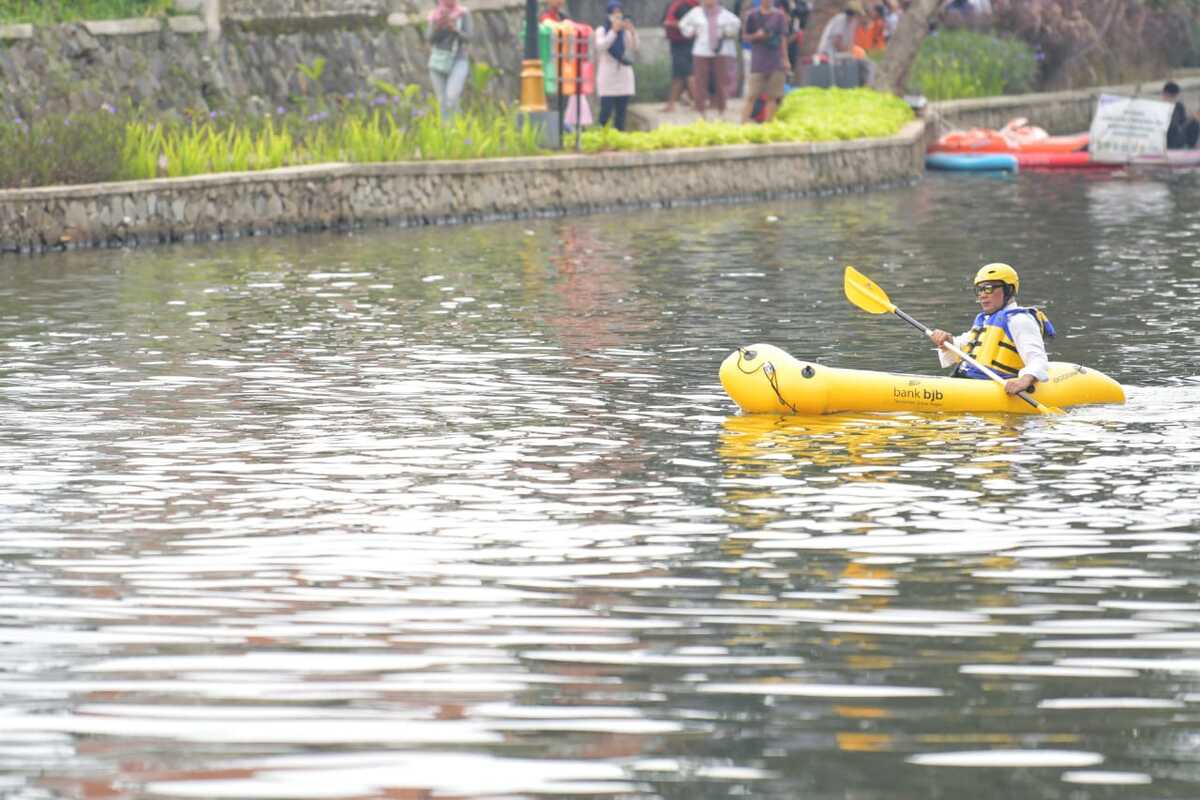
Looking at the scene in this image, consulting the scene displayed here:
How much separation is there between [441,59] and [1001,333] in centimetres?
1512

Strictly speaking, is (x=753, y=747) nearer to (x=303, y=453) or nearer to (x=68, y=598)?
(x=68, y=598)

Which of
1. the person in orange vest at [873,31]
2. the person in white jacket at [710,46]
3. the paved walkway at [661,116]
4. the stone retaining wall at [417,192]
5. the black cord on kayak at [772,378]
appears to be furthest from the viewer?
the person in orange vest at [873,31]

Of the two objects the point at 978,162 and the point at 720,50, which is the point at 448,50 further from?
the point at 978,162

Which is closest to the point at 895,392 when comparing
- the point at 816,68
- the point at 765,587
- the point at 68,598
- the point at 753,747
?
the point at 765,587

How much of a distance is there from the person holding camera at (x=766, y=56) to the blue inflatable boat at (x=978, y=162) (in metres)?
3.24

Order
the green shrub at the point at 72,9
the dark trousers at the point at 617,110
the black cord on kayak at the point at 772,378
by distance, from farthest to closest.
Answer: the dark trousers at the point at 617,110 < the green shrub at the point at 72,9 < the black cord on kayak at the point at 772,378

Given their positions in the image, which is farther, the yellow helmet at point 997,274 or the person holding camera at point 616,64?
the person holding camera at point 616,64

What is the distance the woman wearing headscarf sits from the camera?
27.5 m

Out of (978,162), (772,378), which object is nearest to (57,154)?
(772,378)

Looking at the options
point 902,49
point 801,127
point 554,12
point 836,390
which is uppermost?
point 554,12

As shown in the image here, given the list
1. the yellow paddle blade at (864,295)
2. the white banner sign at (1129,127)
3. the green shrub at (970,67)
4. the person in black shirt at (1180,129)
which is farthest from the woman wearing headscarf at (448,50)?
the yellow paddle blade at (864,295)

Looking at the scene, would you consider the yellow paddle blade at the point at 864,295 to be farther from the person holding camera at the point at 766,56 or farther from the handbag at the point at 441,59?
the person holding camera at the point at 766,56

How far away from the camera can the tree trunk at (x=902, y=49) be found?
3547 centimetres

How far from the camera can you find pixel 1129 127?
3431 cm
